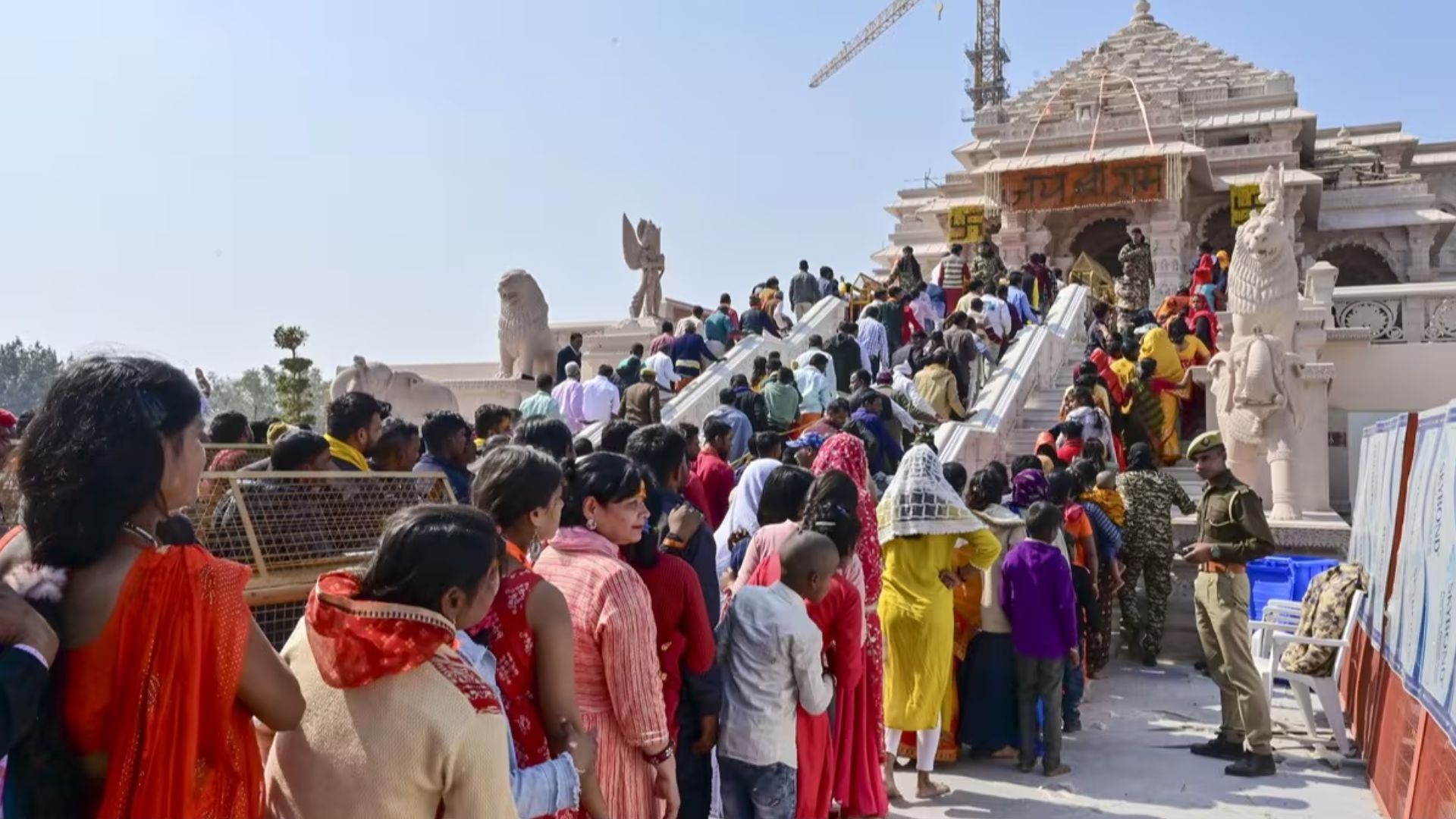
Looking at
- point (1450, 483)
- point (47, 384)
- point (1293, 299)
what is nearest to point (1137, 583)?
point (1293, 299)

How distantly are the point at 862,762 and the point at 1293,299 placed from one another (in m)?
7.93

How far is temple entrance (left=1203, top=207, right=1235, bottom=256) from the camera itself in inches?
1096

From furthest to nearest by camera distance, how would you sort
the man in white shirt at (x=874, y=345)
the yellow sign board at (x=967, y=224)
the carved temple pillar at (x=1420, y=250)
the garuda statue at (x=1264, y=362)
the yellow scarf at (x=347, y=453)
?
the yellow sign board at (x=967, y=224), the carved temple pillar at (x=1420, y=250), the man in white shirt at (x=874, y=345), the garuda statue at (x=1264, y=362), the yellow scarf at (x=347, y=453)

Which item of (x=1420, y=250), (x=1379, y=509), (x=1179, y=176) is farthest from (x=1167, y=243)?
(x=1379, y=509)

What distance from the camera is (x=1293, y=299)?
10.2 metres

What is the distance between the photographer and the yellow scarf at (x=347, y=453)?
189 inches

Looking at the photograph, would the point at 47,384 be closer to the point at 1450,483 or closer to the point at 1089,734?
the point at 1450,483

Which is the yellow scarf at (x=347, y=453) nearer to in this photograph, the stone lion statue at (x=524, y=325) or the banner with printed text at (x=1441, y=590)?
the banner with printed text at (x=1441, y=590)

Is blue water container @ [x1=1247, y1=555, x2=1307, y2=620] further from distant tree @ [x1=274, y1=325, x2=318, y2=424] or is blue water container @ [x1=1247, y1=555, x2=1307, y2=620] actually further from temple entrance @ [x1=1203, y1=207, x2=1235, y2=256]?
temple entrance @ [x1=1203, y1=207, x2=1235, y2=256]

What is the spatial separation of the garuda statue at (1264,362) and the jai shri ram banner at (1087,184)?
1508cm

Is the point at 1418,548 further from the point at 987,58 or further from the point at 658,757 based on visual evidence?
the point at 987,58

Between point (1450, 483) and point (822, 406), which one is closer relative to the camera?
point (1450, 483)

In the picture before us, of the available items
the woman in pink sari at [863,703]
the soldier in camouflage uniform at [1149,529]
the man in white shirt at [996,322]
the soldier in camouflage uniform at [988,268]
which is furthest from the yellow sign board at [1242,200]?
the woman in pink sari at [863,703]

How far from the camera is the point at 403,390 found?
36.9 ft
